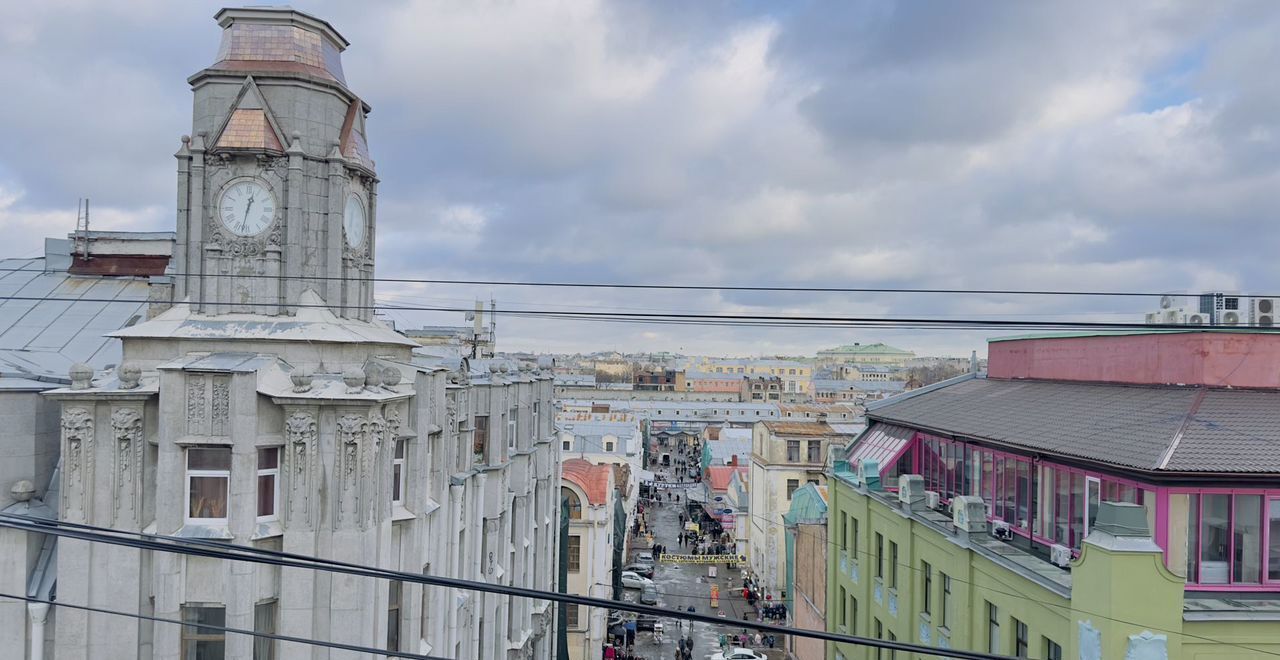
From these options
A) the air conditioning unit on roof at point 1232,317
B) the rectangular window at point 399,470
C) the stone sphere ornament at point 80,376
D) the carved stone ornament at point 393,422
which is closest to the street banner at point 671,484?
the rectangular window at point 399,470

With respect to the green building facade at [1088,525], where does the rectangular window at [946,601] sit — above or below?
below

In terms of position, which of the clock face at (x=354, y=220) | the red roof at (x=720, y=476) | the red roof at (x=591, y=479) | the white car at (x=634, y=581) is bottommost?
the white car at (x=634, y=581)

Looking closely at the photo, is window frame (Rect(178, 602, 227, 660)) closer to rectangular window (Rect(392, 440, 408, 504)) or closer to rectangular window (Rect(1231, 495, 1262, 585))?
rectangular window (Rect(392, 440, 408, 504))

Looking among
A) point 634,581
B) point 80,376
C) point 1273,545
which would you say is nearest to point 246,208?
point 80,376

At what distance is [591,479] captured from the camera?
4697 centimetres

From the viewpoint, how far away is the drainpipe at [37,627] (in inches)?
594

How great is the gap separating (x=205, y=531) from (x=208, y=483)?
3.02 feet

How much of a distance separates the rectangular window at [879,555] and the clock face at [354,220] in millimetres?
19261

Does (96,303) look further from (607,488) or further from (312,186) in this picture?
(607,488)

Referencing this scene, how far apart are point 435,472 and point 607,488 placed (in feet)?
87.7

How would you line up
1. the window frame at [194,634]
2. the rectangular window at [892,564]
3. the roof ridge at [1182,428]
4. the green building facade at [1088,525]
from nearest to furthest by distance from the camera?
the green building facade at [1088,525] → the roof ridge at [1182,428] → the window frame at [194,634] → the rectangular window at [892,564]

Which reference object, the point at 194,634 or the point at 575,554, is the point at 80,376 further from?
the point at 575,554

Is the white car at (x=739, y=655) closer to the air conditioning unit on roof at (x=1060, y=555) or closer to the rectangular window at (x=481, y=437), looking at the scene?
the rectangular window at (x=481, y=437)

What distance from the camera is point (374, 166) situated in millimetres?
19547
